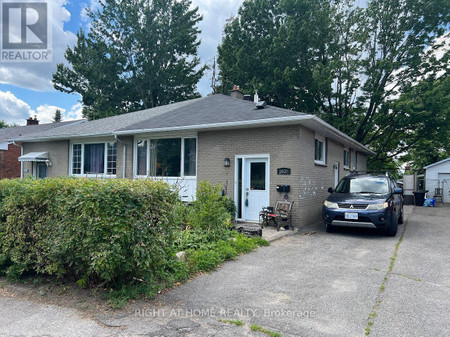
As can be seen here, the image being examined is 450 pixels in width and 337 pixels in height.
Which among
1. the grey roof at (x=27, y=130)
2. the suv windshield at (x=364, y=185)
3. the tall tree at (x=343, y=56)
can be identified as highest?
the tall tree at (x=343, y=56)

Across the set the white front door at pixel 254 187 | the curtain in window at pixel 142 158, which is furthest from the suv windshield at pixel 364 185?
the curtain in window at pixel 142 158

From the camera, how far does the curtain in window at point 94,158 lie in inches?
500

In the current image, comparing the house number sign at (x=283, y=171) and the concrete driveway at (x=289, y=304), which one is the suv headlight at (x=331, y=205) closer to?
the house number sign at (x=283, y=171)

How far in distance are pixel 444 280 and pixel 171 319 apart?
161 inches

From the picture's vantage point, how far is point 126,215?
3.43 metres

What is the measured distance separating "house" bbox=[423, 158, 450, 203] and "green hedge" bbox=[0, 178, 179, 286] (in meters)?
23.5

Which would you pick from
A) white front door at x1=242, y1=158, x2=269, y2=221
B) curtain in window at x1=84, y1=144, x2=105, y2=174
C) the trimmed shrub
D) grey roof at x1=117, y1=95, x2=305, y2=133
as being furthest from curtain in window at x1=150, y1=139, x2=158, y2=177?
the trimmed shrub

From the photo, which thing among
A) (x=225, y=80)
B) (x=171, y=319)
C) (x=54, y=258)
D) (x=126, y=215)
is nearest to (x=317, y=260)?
(x=171, y=319)

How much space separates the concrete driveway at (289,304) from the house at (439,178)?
19.3 m

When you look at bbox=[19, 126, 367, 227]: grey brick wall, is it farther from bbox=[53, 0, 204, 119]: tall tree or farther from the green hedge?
bbox=[53, 0, 204, 119]: tall tree

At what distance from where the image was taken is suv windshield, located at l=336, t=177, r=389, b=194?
8520mm

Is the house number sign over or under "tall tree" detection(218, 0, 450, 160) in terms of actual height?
under

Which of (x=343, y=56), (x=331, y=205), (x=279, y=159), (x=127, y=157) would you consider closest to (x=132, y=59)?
(x=343, y=56)

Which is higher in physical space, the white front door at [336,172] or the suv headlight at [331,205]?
the white front door at [336,172]
